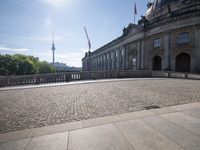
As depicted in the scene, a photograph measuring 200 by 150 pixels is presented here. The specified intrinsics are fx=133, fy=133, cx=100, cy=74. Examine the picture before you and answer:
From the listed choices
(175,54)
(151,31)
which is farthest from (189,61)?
(151,31)

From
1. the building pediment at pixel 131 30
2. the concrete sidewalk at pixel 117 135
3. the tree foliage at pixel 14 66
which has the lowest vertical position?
the concrete sidewalk at pixel 117 135

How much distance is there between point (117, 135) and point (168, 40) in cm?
3211

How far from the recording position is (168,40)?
100ft

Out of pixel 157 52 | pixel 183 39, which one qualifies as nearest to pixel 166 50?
pixel 157 52

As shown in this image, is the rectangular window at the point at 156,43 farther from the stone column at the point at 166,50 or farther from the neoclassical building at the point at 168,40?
the stone column at the point at 166,50

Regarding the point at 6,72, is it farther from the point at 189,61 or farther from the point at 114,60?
the point at 189,61

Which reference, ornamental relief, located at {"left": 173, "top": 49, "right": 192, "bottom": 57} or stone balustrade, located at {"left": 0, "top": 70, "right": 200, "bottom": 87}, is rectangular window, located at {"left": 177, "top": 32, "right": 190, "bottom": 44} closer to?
ornamental relief, located at {"left": 173, "top": 49, "right": 192, "bottom": 57}

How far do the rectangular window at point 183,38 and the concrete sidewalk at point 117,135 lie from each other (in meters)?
28.5

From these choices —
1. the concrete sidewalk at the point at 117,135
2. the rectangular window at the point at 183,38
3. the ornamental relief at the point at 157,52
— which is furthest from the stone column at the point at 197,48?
the concrete sidewalk at the point at 117,135

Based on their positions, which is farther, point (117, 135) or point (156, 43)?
point (156, 43)

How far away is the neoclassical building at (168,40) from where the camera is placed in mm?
27016

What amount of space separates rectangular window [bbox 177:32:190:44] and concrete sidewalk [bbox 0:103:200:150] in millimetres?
28499

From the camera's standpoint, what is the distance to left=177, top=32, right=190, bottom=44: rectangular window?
92.0 ft

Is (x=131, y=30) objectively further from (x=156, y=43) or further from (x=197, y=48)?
(x=197, y=48)
